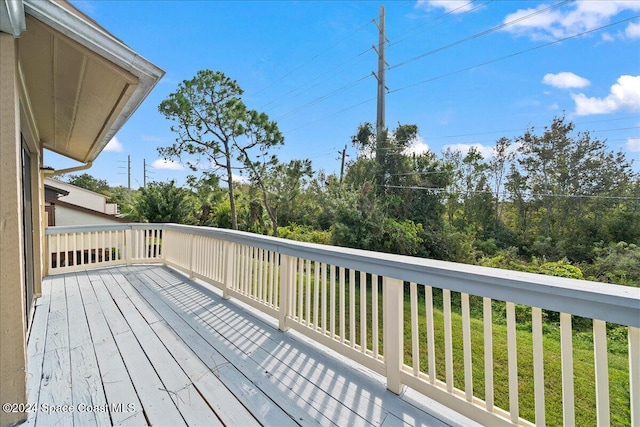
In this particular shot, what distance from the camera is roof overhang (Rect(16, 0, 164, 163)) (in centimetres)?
162

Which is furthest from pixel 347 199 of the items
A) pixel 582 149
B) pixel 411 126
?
pixel 582 149

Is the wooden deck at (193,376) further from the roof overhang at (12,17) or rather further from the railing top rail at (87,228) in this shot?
the railing top rail at (87,228)

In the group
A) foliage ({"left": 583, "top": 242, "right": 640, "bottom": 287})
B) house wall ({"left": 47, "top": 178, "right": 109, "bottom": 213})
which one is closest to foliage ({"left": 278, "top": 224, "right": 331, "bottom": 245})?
foliage ({"left": 583, "top": 242, "right": 640, "bottom": 287})

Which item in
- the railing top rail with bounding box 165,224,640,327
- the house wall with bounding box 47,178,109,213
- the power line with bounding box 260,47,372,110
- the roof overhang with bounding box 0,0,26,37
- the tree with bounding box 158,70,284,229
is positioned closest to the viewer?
the railing top rail with bounding box 165,224,640,327

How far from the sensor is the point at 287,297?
2682mm

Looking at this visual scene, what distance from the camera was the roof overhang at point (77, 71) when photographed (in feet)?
5.30

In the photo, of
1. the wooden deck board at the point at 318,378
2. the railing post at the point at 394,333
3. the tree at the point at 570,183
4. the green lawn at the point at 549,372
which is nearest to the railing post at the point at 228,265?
the wooden deck board at the point at 318,378

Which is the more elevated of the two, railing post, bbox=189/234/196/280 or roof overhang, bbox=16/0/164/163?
roof overhang, bbox=16/0/164/163

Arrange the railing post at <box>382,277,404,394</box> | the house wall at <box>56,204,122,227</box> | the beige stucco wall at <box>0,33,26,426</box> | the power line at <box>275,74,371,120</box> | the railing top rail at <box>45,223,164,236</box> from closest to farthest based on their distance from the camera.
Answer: the beige stucco wall at <box>0,33,26,426</box>
the railing post at <box>382,277,404,394</box>
the railing top rail at <box>45,223,164,236</box>
the house wall at <box>56,204,122,227</box>
the power line at <box>275,74,371,120</box>

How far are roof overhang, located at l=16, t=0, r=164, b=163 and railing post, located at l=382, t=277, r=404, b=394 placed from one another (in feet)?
7.00

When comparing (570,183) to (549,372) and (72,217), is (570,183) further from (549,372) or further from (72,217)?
(72,217)

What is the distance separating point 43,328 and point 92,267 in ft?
8.95

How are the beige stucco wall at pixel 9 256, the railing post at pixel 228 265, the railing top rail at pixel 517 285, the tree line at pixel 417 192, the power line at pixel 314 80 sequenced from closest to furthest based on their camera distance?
the railing top rail at pixel 517 285 → the beige stucco wall at pixel 9 256 → the railing post at pixel 228 265 → the tree line at pixel 417 192 → the power line at pixel 314 80

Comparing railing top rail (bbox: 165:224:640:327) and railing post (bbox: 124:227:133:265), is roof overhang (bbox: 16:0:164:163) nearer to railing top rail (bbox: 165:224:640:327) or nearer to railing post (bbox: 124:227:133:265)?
railing top rail (bbox: 165:224:640:327)
